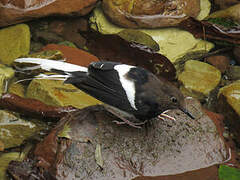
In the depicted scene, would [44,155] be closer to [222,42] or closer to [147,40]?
[147,40]

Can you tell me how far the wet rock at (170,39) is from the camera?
205 inches

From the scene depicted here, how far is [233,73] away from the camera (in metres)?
4.95

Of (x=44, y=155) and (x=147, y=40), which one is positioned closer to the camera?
(x=44, y=155)

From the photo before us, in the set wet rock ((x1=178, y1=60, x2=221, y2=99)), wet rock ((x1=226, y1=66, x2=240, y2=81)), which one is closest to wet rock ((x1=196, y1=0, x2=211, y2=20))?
wet rock ((x1=178, y1=60, x2=221, y2=99))

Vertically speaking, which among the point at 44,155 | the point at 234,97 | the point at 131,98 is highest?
the point at 131,98

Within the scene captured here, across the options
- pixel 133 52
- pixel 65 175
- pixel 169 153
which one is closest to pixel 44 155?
pixel 65 175

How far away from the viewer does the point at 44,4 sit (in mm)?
5266

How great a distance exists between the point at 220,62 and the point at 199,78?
0.50 meters

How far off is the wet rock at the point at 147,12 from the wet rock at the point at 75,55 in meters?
0.86

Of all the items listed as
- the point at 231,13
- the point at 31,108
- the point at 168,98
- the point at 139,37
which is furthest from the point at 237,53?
the point at 31,108

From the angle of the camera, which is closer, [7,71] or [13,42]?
[7,71]

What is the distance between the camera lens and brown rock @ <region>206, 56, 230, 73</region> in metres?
5.03

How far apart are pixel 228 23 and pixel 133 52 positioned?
1558mm

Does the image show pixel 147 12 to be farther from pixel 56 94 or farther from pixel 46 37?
pixel 56 94
